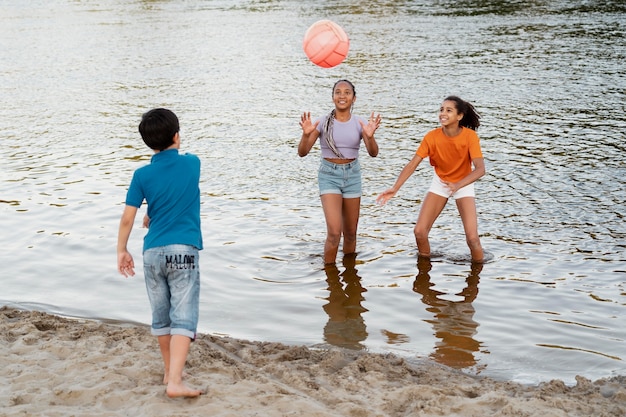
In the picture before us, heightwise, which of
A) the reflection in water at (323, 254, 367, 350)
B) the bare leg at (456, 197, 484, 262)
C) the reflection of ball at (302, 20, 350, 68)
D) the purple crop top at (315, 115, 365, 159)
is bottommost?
the reflection in water at (323, 254, 367, 350)

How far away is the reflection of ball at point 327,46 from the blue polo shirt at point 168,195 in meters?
4.39

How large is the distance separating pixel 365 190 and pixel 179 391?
7.40 metres

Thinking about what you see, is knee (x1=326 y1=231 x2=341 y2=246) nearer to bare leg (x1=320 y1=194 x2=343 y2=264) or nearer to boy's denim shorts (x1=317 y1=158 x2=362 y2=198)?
bare leg (x1=320 y1=194 x2=343 y2=264)

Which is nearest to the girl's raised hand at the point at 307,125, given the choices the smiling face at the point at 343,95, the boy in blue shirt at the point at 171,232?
the smiling face at the point at 343,95

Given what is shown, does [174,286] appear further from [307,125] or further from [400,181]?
[400,181]

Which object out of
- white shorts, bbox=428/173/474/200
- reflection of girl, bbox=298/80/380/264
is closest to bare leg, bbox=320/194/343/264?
reflection of girl, bbox=298/80/380/264

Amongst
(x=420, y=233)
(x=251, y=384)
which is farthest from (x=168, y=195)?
(x=420, y=233)

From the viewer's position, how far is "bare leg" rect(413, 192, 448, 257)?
9.22 metres

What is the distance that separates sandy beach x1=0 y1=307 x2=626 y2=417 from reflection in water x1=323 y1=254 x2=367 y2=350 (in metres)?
0.54

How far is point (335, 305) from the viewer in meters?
8.33

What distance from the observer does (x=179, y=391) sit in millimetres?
5402

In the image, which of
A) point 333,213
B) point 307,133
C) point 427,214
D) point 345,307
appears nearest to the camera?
point 345,307

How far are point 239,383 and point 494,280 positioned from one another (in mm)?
3932

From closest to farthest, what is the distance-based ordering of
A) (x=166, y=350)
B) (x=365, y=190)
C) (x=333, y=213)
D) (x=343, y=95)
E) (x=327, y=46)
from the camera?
1. (x=166, y=350)
2. (x=343, y=95)
3. (x=333, y=213)
4. (x=327, y=46)
5. (x=365, y=190)
